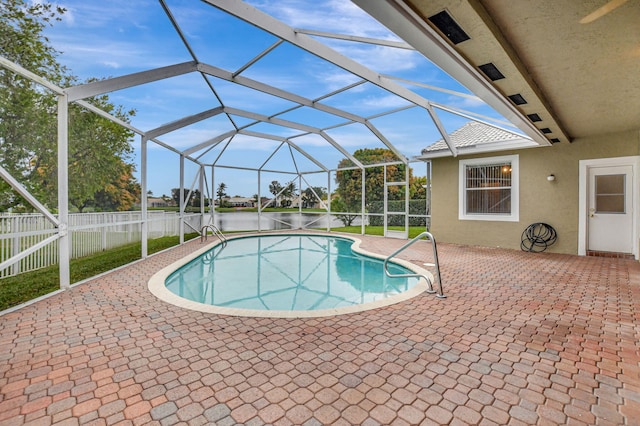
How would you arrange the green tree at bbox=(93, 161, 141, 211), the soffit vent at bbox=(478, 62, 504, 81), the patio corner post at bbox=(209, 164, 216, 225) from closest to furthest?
the soffit vent at bbox=(478, 62, 504, 81)
the green tree at bbox=(93, 161, 141, 211)
the patio corner post at bbox=(209, 164, 216, 225)

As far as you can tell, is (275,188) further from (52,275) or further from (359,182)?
(52,275)

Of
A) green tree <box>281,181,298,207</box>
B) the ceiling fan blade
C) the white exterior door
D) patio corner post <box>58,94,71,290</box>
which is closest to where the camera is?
the ceiling fan blade

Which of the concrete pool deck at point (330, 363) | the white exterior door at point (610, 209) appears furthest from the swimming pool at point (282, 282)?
the white exterior door at point (610, 209)

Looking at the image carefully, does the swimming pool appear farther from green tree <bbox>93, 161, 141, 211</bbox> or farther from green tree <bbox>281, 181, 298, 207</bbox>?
green tree <bbox>281, 181, 298, 207</bbox>

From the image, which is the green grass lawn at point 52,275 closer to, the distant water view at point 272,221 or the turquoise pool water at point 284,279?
the turquoise pool water at point 284,279

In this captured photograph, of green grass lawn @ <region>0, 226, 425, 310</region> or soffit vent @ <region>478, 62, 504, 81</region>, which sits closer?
soffit vent @ <region>478, 62, 504, 81</region>

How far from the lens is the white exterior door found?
715cm

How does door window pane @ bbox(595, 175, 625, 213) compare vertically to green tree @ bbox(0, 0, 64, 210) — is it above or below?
below

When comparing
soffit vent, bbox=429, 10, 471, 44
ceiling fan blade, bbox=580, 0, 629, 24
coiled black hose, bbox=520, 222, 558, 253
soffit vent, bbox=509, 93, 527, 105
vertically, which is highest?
ceiling fan blade, bbox=580, 0, 629, 24

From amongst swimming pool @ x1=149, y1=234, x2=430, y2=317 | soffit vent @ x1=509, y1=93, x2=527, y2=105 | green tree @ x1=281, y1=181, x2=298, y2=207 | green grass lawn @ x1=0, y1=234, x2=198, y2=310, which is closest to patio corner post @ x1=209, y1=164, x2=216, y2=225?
swimming pool @ x1=149, y1=234, x2=430, y2=317

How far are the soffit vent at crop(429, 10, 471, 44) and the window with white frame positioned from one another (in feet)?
23.1

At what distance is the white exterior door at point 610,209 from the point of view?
23.5 feet

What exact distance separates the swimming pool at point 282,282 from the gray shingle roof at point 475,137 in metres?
4.46

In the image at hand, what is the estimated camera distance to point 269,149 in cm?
1259
